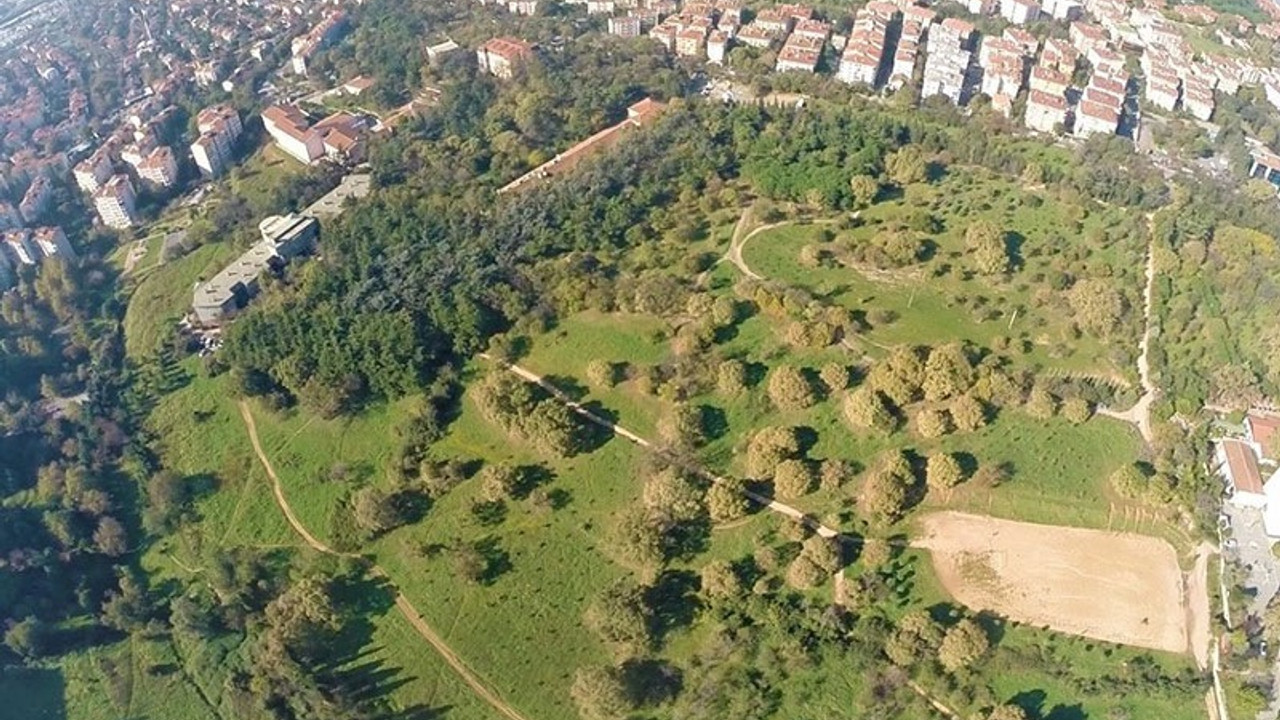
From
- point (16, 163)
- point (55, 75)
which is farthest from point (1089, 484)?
point (55, 75)

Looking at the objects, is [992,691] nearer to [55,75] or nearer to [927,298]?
[927,298]

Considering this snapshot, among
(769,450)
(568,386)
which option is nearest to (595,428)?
(568,386)

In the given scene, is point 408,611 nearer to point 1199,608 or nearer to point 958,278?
point 1199,608

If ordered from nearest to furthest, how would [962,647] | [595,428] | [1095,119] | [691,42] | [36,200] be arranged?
[962,647]
[595,428]
[1095,119]
[36,200]
[691,42]

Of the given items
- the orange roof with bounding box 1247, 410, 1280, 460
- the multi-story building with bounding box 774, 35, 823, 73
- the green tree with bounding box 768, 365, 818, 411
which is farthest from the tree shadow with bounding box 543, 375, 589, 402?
the multi-story building with bounding box 774, 35, 823, 73

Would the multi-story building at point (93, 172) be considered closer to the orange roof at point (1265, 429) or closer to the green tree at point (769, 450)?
the green tree at point (769, 450)
